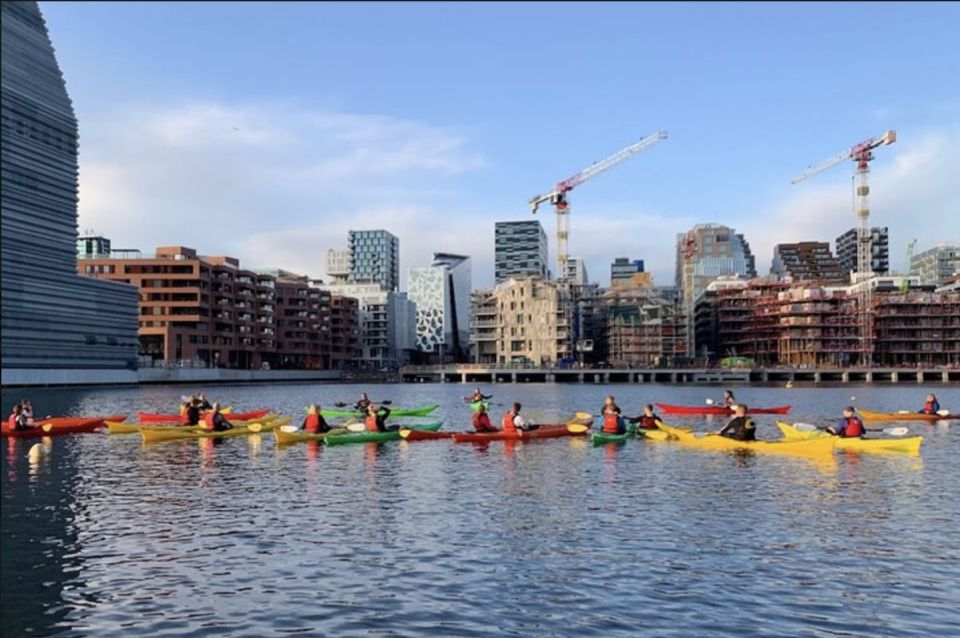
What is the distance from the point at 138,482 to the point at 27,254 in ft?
431

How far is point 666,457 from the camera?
41531 mm

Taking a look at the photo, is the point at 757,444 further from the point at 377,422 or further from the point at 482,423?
the point at 377,422

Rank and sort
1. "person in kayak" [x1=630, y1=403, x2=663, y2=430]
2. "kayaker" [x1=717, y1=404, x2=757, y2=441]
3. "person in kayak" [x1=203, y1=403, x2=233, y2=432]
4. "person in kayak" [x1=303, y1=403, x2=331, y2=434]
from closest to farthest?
"kayaker" [x1=717, y1=404, x2=757, y2=441] → "person in kayak" [x1=303, y1=403, x2=331, y2=434] → "person in kayak" [x1=630, y1=403, x2=663, y2=430] → "person in kayak" [x1=203, y1=403, x2=233, y2=432]

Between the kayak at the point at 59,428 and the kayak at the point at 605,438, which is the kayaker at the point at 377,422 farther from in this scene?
the kayak at the point at 59,428

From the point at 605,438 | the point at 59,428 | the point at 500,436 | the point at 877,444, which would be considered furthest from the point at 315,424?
the point at 877,444

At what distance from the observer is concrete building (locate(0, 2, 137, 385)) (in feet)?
462

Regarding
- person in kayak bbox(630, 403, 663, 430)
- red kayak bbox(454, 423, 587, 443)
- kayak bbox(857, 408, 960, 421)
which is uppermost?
Result: person in kayak bbox(630, 403, 663, 430)

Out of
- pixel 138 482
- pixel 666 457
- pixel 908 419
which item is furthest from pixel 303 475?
pixel 908 419

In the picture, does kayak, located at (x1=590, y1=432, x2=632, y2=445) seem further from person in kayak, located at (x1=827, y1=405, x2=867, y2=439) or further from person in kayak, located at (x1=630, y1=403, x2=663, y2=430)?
person in kayak, located at (x1=827, y1=405, x2=867, y2=439)

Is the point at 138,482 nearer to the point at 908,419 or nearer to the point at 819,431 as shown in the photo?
the point at 819,431

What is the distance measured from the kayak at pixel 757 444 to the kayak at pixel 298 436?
19.2m

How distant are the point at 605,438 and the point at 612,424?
1.39m

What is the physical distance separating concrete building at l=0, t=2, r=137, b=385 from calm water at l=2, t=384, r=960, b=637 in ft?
388

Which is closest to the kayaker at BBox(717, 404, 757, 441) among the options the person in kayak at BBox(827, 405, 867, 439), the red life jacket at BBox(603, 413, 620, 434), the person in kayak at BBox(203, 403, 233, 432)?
the person in kayak at BBox(827, 405, 867, 439)
